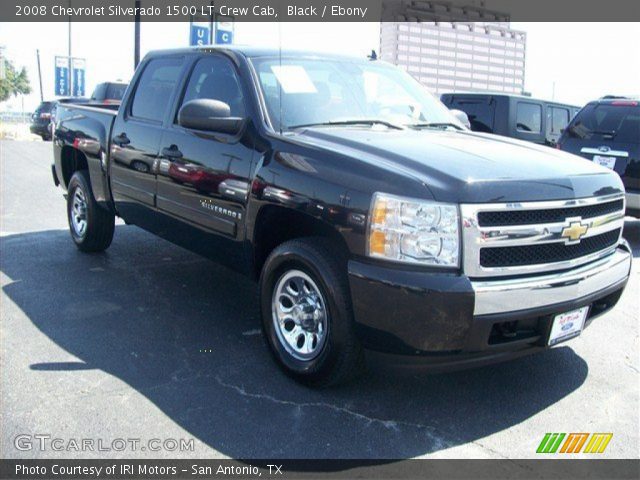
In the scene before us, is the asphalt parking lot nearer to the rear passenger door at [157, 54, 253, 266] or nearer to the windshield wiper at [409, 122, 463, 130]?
the rear passenger door at [157, 54, 253, 266]

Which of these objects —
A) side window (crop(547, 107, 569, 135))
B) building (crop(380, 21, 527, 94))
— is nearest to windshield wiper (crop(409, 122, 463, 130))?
side window (crop(547, 107, 569, 135))

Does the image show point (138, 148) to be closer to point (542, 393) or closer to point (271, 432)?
point (271, 432)

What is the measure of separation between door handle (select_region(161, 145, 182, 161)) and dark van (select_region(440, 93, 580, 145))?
28.4 ft

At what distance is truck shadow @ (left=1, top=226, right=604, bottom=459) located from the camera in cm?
330

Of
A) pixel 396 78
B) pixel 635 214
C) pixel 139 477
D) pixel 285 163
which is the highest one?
pixel 396 78

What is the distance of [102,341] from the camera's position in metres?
4.41

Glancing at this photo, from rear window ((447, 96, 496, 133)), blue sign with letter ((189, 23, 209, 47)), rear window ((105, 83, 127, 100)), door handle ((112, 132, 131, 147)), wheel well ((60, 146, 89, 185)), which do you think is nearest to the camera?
door handle ((112, 132, 131, 147))

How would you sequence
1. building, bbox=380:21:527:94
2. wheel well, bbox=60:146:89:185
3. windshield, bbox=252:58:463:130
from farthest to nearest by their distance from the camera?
building, bbox=380:21:527:94
wheel well, bbox=60:146:89:185
windshield, bbox=252:58:463:130

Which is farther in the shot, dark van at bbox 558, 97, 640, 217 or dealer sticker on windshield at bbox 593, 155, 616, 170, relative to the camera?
dealer sticker on windshield at bbox 593, 155, 616, 170

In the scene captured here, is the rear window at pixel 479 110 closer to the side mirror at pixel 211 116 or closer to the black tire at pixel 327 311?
the side mirror at pixel 211 116

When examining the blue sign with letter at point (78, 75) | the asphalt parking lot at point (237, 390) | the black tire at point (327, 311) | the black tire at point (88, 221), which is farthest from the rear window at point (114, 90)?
the blue sign with letter at point (78, 75)

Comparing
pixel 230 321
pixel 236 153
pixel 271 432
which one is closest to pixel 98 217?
pixel 230 321

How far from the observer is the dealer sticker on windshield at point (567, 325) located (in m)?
3.41

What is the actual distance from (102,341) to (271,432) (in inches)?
65.3
